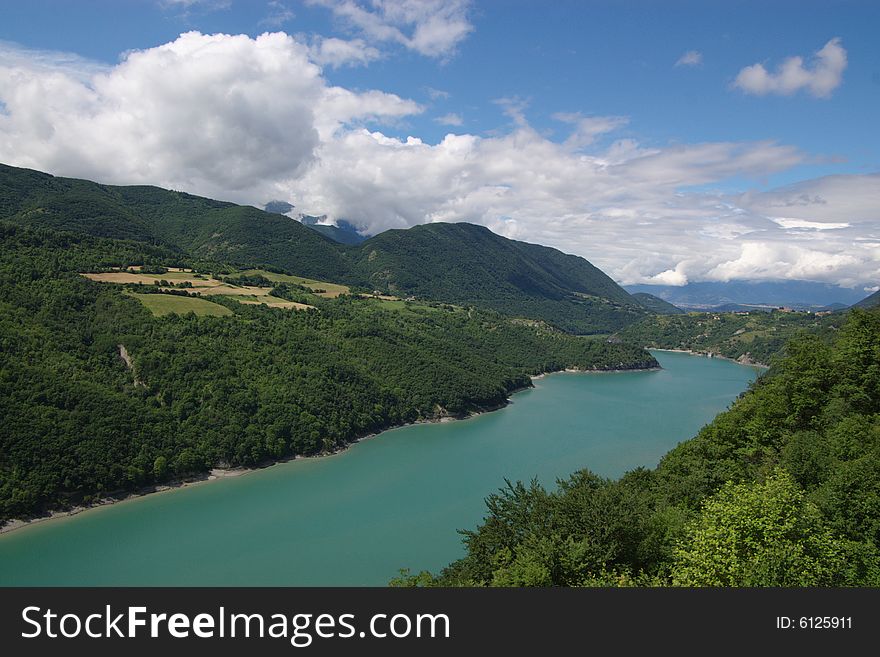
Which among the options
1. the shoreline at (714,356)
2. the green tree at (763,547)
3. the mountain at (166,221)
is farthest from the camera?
the shoreline at (714,356)

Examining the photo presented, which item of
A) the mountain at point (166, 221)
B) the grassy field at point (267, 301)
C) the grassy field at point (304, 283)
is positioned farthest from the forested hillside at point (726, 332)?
the grassy field at point (267, 301)

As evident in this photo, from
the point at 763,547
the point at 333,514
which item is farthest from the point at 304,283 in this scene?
the point at 763,547

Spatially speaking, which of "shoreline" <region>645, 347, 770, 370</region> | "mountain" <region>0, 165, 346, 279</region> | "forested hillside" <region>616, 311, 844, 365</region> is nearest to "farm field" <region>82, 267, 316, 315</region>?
"mountain" <region>0, 165, 346, 279</region>

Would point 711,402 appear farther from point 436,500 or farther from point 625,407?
point 436,500

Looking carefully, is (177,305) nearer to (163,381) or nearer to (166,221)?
(163,381)

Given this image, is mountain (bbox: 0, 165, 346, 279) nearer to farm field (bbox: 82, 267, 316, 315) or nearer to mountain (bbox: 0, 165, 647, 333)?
mountain (bbox: 0, 165, 647, 333)

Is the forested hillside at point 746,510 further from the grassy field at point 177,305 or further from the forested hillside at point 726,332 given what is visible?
the forested hillside at point 726,332
